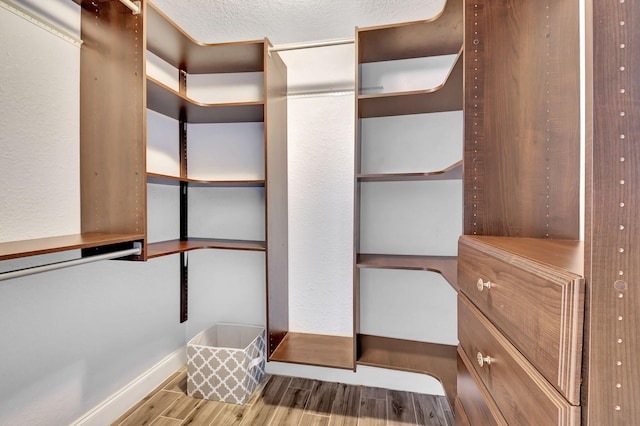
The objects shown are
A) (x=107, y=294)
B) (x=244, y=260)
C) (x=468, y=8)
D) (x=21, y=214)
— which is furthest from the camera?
(x=244, y=260)

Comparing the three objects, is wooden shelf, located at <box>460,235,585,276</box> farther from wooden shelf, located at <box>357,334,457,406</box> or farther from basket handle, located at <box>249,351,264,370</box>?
basket handle, located at <box>249,351,264,370</box>

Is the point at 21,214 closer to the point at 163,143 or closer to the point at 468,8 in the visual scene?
the point at 163,143

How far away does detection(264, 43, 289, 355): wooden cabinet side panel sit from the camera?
→ 5.54 ft

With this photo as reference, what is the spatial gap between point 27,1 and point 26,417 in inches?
68.0

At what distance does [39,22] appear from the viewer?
1.25 m

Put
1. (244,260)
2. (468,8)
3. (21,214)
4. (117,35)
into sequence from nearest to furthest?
(468,8), (21,214), (117,35), (244,260)

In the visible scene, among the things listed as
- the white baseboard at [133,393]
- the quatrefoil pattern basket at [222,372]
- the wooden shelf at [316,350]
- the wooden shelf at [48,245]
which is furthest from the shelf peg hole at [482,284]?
the white baseboard at [133,393]

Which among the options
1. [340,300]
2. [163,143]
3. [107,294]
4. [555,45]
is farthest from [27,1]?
[340,300]

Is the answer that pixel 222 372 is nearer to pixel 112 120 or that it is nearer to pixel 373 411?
pixel 373 411

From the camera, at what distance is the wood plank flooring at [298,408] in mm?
1623

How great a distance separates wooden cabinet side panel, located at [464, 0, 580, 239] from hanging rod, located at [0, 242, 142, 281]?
55.9 inches

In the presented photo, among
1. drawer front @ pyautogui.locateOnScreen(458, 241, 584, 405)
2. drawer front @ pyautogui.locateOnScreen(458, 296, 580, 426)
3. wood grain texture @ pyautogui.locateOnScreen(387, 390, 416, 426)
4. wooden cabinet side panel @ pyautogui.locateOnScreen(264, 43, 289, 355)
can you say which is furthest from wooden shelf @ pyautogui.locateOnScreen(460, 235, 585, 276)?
wood grain texture @ pyautogui.locateOnScreen(387, 390, 416, 426)

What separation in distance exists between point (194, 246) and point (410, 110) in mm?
1545

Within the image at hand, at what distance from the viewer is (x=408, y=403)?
179 cm
